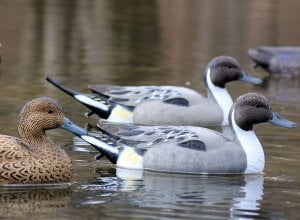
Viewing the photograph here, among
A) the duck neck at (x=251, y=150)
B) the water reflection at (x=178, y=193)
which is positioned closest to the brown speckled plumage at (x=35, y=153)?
the water reflection at (x=178, y=193)

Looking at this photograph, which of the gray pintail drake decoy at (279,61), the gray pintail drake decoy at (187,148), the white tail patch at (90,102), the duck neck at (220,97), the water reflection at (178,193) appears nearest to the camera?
the water reflection at (178,193)

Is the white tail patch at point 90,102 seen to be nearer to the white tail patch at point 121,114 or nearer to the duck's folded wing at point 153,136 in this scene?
the white tail patch at point 121,114

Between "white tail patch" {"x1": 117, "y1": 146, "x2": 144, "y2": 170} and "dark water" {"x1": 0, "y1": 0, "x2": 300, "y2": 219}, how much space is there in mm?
139

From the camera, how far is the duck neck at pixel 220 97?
14.7 meters

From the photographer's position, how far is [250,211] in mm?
9969

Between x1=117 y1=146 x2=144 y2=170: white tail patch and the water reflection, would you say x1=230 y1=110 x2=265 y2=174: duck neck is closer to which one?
the water reflection

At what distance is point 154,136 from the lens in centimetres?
1175

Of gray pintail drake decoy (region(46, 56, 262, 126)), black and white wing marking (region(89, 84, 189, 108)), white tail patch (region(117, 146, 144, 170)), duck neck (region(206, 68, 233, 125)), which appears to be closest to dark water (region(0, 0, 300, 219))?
white tail patch (region(117, 146, 144, 170))

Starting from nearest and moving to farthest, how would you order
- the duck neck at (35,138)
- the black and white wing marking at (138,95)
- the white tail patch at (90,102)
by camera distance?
1. the duck neck at (35,138)
2. the white tail patch at (90,102)
3. the black and white wing marking at (138,95)

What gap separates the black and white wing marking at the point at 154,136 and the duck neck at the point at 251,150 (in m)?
0.44

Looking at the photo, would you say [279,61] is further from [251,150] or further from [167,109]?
[251,150]

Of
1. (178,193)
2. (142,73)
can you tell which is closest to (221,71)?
(142,73)

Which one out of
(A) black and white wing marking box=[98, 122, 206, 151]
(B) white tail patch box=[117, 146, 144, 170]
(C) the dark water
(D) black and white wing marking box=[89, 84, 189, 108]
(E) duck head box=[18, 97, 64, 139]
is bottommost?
(C) the dark water

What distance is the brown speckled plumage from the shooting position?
10.4 meters
